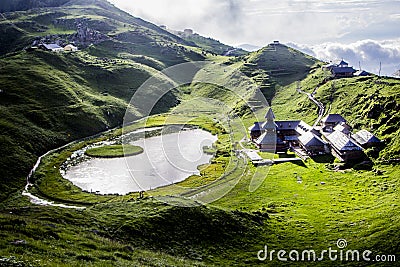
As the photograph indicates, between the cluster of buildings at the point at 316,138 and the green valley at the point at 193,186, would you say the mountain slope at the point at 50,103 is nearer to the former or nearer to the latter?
the green valley at the point at 193,186

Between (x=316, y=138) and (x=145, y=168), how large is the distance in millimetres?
46308

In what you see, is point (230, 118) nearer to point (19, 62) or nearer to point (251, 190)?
point (251, 190)

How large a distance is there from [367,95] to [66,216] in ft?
348

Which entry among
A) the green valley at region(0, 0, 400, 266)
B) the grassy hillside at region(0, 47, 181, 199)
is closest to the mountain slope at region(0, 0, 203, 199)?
the grassy hillside at region(0, 47, 181, 199)

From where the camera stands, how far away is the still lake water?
82188 mm

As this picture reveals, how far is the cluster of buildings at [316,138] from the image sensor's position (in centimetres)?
8525

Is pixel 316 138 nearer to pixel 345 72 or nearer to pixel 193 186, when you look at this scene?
pixel 193 186

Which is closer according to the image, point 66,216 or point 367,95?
point 66,216

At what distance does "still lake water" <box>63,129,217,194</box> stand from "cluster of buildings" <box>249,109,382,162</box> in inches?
724

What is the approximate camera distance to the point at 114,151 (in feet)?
359

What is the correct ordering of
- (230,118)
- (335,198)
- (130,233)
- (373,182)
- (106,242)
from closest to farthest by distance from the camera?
(106,242) < (130,233) < (335,198) < (373,182) < (230,118)

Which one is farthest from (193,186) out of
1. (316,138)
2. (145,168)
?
(316,138)

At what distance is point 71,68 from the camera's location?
Result: 592 feet

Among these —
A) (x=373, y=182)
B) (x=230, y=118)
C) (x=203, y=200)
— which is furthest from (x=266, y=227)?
(x=230, y=118)
